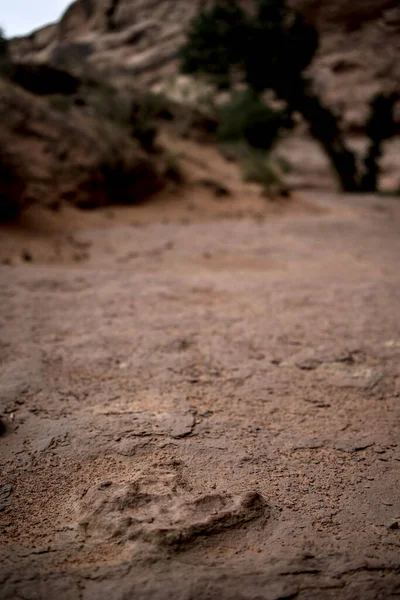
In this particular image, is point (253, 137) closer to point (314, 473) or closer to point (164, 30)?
point (164, 30)

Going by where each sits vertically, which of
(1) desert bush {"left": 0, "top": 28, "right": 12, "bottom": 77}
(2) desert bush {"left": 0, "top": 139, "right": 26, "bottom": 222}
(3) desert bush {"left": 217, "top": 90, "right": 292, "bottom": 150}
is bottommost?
A: (2) desert bush {"left": 0, "top": 139, "right": 26, "bottom": 222}

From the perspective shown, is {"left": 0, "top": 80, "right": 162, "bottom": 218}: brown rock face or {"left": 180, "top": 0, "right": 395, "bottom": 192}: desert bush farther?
{"left": 180, "top": 0, "right": 395, "bottom": 192}: desert bush

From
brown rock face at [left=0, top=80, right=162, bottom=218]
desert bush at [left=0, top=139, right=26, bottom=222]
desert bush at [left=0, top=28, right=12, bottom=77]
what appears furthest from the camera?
desert bush at [left=0, top=28, right=12, bottom=77]

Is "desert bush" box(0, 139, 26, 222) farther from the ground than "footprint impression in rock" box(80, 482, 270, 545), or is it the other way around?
"desert bush" box(0, 139, 26, 222)

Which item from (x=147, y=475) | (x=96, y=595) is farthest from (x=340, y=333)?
(x=96, y=595)

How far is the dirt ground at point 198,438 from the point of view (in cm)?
70

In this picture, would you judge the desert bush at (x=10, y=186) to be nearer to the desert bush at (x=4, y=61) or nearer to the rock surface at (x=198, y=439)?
the rock surface at (x=198, y=439)

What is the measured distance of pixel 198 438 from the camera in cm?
106

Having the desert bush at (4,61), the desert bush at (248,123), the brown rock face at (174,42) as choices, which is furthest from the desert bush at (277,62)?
the desert bush at (4,61)

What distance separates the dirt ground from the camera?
70 centimetres

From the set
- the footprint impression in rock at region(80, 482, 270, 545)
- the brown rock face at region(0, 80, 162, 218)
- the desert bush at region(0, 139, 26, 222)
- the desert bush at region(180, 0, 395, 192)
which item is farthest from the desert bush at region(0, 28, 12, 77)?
Answer: the footprint impression in rock at region(80, 482, 270, 545)

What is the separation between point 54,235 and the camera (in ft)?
13.1

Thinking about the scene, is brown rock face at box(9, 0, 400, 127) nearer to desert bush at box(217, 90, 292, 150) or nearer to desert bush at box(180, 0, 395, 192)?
desert bush at box(180, 0, 395, 192)

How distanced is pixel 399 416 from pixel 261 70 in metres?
9.83
